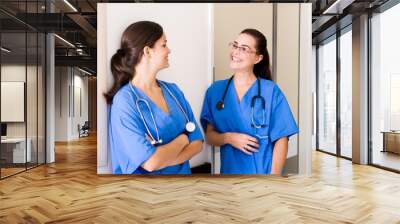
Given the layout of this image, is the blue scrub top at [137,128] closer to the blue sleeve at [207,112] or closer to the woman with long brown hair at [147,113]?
the woman with long brown hair at [147,113]

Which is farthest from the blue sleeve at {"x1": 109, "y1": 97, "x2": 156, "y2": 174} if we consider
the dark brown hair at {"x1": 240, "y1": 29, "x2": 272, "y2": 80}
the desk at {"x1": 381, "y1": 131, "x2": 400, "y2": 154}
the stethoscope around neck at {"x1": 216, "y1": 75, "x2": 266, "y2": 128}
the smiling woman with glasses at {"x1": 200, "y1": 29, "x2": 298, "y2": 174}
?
the desk at {"x1": 381, "y1": 131, "x2": 400, "y2": 154}

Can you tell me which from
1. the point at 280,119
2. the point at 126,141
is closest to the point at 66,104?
the point at 126,141

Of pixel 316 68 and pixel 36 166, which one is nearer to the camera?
pixel 36 166

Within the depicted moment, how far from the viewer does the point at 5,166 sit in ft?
21.1

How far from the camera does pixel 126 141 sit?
568 centimetres

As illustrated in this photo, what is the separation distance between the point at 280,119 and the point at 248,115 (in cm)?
48

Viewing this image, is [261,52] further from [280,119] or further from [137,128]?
[137,128]

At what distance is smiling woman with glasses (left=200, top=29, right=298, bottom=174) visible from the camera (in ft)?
19.4

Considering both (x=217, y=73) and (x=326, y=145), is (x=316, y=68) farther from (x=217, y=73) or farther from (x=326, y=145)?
(x=217, y=73)

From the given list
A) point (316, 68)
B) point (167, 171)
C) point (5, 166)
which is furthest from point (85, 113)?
point (167, 171)

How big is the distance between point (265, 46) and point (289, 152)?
1.57 m

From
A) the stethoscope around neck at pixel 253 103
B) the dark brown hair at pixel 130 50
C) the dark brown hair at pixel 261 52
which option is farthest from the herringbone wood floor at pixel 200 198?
the dark brown hair at pixel 261 52

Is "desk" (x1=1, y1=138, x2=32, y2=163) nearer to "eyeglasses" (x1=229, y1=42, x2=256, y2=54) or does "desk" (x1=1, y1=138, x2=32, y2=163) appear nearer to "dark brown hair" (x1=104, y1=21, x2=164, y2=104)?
"dark brown hair" (x1=104, y1=21, x2=164, y2=104)

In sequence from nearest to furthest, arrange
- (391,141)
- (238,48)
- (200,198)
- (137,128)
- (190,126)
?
(200,198), (137,128), (190,126), (238,48), (391,141)
